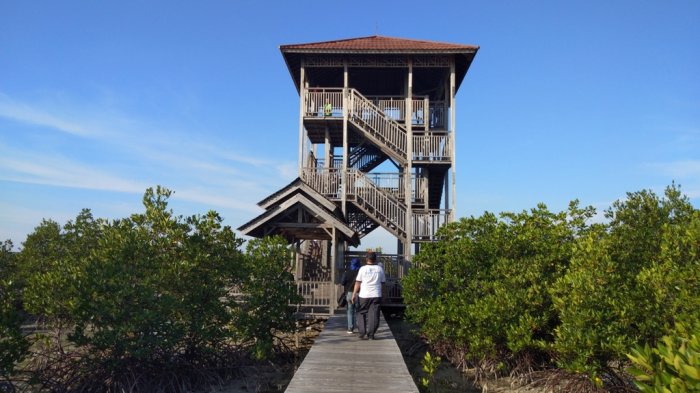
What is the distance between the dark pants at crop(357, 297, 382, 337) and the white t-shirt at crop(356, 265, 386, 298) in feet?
0.32

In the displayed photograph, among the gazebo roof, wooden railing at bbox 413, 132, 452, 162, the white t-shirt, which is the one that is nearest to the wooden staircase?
wooden railing at bbox 413, 132, 452, 162

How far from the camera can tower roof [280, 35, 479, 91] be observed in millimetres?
18438

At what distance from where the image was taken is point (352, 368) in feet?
23.4

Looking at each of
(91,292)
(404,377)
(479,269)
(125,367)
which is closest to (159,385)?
(125,367)

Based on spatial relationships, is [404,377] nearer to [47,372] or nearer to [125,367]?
[125,367]

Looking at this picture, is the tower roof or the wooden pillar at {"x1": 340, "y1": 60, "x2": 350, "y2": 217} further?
the tower roof

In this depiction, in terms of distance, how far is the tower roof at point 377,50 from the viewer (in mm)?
A: 18438

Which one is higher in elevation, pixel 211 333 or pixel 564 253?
A: pixel 564 253

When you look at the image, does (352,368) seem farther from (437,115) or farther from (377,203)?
(437,115)

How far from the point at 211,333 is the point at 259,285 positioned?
1.48 meters

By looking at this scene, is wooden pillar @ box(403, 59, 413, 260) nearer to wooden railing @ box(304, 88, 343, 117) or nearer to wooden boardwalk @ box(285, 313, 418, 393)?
wooden railing @ box(304, 88, 343, 117)

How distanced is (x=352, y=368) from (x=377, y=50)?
553 inches

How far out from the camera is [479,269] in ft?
35.5

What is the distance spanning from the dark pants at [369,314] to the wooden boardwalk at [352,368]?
24 cm
